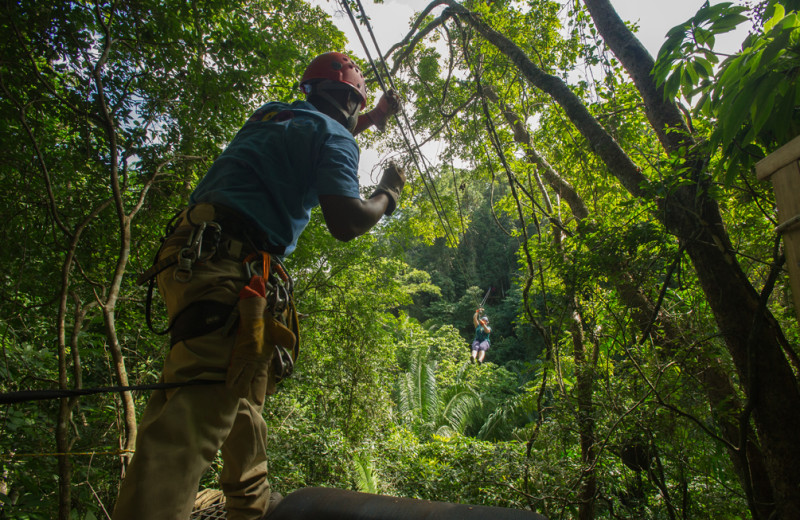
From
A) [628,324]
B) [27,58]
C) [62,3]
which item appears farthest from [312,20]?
[628,324]

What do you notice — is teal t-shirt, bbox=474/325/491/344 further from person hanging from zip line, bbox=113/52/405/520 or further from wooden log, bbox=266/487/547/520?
person hanging from zip line, bbox=113/52/405/520

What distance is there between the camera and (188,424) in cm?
112

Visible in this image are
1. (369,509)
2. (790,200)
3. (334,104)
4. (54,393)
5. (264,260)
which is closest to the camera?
(54,393)

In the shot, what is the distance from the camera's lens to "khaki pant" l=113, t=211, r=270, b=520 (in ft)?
3.30

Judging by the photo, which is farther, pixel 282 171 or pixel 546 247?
pixel 546 247

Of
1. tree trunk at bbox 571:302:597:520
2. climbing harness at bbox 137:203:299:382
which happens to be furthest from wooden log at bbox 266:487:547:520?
tree trunk at bbox 571:302:597:520

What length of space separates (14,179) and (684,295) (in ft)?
16.4

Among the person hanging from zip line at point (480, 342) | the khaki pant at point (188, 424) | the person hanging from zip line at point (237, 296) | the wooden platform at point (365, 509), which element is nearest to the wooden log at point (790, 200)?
the wooden platform at point (365, 509)

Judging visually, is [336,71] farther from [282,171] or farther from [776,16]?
[776,16]

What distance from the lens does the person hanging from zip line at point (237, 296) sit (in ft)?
3.54

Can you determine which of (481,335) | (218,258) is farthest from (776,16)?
(481,335)

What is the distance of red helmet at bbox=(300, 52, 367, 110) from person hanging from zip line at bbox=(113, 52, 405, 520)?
378 mm

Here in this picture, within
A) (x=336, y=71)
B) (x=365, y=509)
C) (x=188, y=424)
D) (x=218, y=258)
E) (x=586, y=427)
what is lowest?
(x=365, y=509)

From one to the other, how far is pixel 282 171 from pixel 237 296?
56 cm
